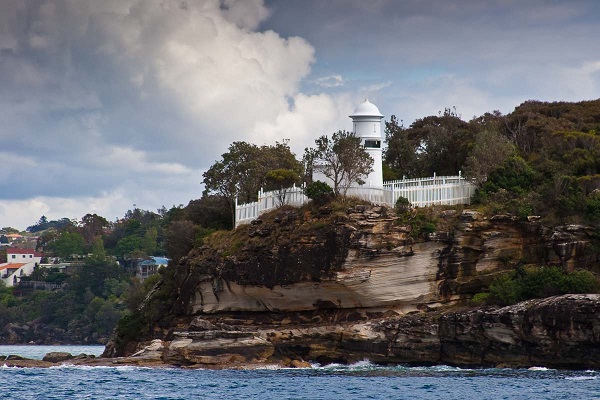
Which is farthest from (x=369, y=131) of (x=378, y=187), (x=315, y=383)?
(x=315, y=383)

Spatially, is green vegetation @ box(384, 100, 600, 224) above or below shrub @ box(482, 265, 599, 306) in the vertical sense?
above

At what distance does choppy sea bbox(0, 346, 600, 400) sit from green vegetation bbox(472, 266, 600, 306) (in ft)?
14.0

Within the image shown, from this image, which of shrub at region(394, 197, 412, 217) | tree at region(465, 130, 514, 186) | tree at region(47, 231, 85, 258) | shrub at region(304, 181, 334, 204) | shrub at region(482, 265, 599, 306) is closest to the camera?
shrub at region(482, 265, 599, 306)

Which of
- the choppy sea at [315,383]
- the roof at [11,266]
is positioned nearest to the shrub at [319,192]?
the choppy sea at [315,383]

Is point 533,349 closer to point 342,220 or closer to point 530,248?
point 530,248

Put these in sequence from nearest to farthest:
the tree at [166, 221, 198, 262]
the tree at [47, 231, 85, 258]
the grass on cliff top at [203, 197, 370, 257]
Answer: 1. the grass on cliff top at [203, 197, 370, 257]
2. the tree at [166, 221, 198, 262]
3. the tree at [47, 231, 85, 258]

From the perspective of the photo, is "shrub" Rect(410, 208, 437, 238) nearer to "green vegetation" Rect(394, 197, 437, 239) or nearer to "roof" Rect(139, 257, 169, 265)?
"green vegetation" Rect(394, 197, 437, 239)

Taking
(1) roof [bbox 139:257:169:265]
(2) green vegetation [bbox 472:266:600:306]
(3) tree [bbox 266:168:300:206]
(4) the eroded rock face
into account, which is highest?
(3) tree [bbox 266:168:300:206]

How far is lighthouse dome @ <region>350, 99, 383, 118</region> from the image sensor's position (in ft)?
240

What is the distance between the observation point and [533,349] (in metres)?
60.4

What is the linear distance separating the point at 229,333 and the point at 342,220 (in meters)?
9.34

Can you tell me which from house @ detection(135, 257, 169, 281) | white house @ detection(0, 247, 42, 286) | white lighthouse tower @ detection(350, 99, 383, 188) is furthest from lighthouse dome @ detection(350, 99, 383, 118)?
white house @ detection(0, 247, 42, 286)

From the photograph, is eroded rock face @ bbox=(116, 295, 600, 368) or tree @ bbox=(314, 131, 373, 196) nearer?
eroded rock face @ bbox=(116, 295, 600, 368)

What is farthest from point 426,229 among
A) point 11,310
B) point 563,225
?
point 11,310
